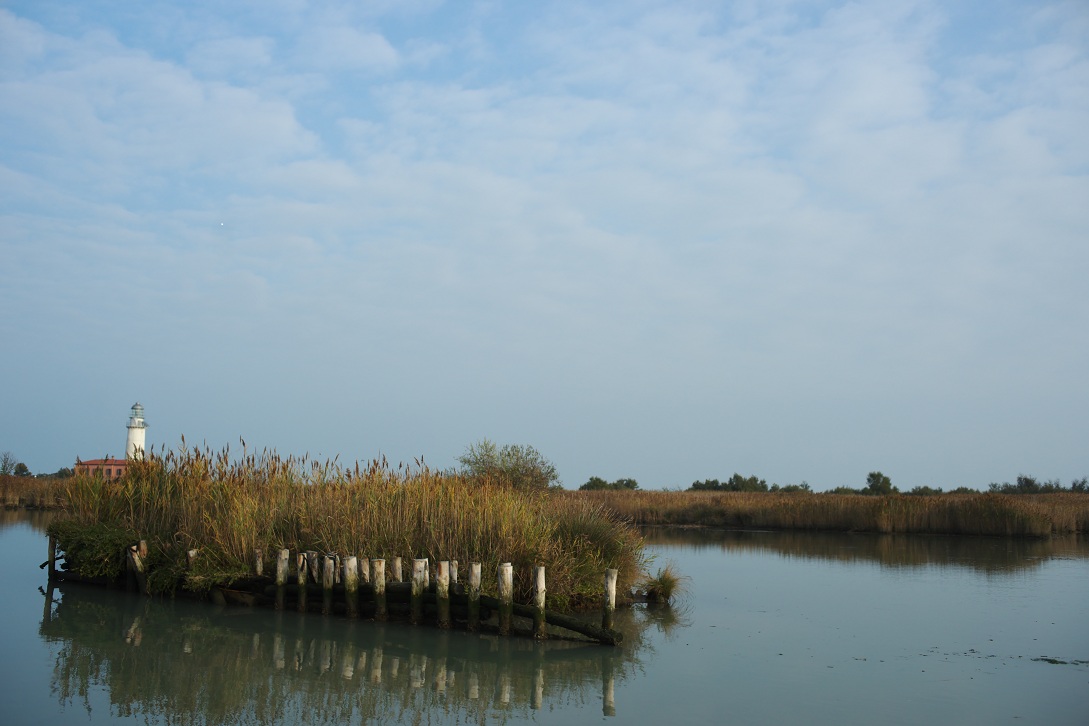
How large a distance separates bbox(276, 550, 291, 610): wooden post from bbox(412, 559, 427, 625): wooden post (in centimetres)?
218

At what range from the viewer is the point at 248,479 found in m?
15.4

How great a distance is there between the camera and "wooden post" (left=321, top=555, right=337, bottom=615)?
41.2 ft

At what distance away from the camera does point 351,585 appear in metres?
12.3

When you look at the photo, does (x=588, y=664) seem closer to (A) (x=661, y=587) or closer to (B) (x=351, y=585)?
(B) (x=351, y=585)

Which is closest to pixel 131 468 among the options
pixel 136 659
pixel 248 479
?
pixel 248 479

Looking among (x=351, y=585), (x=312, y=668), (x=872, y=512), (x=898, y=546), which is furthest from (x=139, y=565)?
(x=872, y=512)

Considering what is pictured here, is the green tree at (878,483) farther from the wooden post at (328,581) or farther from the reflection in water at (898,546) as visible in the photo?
the wooden post at (328,581)

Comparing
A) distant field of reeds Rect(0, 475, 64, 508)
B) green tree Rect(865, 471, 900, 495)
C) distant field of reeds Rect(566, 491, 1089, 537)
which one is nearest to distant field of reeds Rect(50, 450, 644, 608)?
distant field of reeds Rect(566, 491, 1089, 537)

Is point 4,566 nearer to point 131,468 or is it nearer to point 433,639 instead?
point 131,468

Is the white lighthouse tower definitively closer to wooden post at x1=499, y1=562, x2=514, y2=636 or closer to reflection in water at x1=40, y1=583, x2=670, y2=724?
reflection in water at x1=40, y1=583, x2=670, y2=724

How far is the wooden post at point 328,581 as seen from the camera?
1255 centimetres

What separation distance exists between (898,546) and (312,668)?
2079 cm

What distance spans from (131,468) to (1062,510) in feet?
91.8

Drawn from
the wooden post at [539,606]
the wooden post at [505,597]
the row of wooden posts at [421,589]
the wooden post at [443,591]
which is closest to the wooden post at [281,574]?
the row of wooden posts at [421,589]
